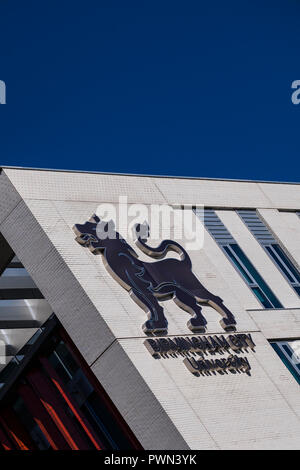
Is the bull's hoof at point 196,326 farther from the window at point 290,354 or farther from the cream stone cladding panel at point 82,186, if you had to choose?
the cream stone cladding panel at point 82,186

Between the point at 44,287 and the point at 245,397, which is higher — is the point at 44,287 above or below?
above

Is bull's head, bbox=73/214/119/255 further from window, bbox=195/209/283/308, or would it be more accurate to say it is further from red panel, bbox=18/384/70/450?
red panel, bbox=18/384/70/450

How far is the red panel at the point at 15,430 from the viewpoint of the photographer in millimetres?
22547

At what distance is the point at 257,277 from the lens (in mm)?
19109

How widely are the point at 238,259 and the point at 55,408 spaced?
19.7ft

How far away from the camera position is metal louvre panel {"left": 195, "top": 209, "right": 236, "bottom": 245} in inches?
767

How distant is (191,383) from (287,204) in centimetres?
881

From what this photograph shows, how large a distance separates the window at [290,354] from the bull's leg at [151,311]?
3048mm

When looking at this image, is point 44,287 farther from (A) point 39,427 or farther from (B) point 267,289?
(A) point 39,427

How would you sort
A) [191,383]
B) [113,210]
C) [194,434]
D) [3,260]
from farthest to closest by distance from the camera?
[3,260], [113,210], [191,383], [194,434]
